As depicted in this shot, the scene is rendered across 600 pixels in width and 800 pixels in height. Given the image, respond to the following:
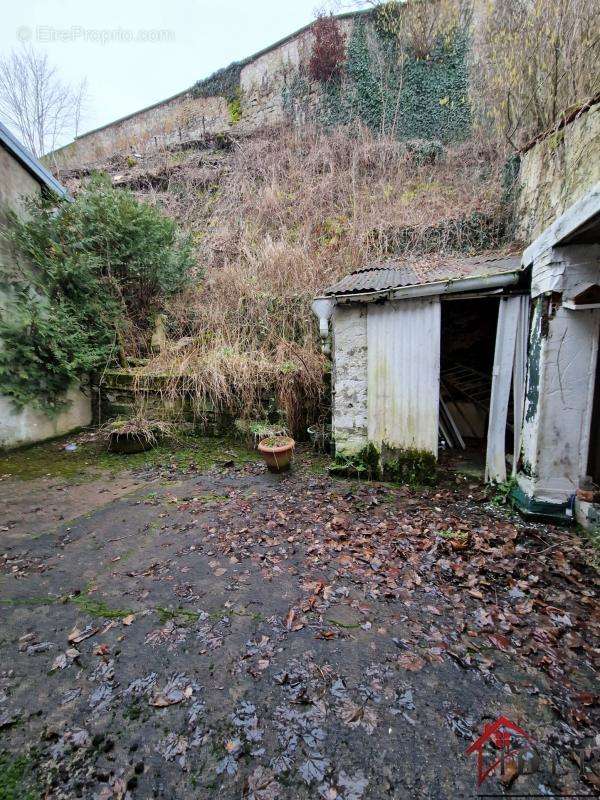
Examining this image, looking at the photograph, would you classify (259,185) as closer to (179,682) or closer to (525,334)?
(525,334)

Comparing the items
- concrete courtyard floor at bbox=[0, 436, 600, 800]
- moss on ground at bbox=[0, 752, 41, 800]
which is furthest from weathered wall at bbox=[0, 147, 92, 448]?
moss on ground at bbox=[0, 752, 41, 800]

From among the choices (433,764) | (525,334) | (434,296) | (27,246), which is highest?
(27,246)

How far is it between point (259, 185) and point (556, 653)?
1300 centimetres

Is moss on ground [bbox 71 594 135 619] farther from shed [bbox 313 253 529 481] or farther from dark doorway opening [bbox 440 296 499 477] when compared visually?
dark doorway opening [bbox 440 296 499 477]

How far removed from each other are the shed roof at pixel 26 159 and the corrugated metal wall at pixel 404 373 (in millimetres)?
6749

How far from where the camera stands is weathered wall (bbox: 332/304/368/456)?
15.8ft

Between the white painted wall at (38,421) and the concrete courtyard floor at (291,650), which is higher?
the white painted wall at (38,421)

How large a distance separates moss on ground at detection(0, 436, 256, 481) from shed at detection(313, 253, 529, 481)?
2347 millimetres

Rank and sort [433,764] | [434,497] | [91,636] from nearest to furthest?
[433,764], [91,636], [434,497]

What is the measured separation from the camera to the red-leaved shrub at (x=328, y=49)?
39.4ft

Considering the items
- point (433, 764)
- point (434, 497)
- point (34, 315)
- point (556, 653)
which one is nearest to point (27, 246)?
point (34, 315)

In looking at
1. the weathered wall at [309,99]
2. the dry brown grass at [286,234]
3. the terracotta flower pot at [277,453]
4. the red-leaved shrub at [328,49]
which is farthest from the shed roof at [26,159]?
the red-leaved shrub at [328,49]

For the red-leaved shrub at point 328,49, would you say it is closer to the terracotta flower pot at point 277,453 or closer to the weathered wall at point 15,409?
the weathered wall at point 15,409

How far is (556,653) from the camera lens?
2.24 meters
